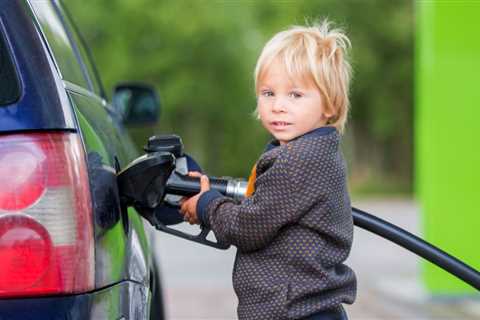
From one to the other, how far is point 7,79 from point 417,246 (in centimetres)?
131

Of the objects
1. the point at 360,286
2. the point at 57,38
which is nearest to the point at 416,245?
the point at 57,38

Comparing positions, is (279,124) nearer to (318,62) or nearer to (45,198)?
(318,62)

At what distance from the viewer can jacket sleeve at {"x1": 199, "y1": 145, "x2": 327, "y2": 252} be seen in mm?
2180

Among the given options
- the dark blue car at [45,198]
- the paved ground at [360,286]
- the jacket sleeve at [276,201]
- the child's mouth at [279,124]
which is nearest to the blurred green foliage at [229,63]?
the paved ground at [360,286]

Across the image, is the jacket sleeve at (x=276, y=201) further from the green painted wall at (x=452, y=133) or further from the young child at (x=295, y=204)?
the green painted wall at (x=452, y=133)

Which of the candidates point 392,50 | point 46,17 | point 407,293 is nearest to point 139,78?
point 392,50

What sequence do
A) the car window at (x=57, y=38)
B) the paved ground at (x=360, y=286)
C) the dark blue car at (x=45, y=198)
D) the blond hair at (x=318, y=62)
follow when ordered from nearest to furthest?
the dark blue car at (x=45, y=198)
the blond hair at (x=318, y=62)
the car window at (x=57, y=38)
the paved ground at (x=360, y=286)

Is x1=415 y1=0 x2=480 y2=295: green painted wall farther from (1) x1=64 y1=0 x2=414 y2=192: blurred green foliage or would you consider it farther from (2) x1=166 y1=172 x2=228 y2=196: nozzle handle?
(1) x1=64 y1=0 x2=414 y2=192: blurred green foliage

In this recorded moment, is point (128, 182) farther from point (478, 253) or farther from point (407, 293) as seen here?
point (407, 293)

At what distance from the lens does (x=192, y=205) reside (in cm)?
235

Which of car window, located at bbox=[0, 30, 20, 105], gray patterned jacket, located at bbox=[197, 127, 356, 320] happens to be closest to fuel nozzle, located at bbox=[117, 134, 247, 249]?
gray patterned jacket, located at bbox=[197, 127, 356, 320]

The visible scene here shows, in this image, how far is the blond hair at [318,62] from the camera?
230 cm

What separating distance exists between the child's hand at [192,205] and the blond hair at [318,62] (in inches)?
10.6

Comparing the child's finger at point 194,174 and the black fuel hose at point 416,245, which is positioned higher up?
the child's finger at point 194,174
